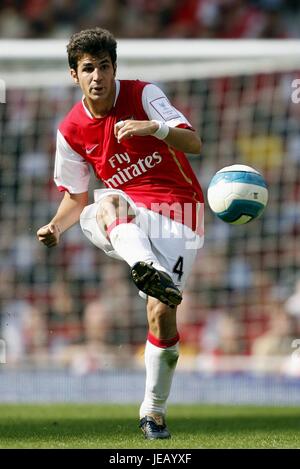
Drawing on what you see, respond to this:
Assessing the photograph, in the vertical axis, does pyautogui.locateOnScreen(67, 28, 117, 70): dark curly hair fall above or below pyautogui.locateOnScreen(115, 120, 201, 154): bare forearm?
above

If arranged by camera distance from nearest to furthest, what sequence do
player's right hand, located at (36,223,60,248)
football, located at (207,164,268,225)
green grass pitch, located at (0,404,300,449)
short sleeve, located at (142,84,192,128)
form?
1. green grass pitch, located at (0,404,300,449)
2. short sleeve, located at (142,84,192,128)
3. player's right hand, located at (36,223,60,248)
4. football, located at (207,164,268,225)

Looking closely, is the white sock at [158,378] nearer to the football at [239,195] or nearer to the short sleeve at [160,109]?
the football at [239,195]

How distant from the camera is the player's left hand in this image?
20.0 ft

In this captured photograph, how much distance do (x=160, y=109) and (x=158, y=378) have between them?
158 centimetres

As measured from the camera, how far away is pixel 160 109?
6590 mm

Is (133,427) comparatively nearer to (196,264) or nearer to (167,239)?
(167,239)

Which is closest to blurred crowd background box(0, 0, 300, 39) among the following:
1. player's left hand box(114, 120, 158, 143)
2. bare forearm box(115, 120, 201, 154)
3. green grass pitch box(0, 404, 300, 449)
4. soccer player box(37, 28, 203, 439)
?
green grass pitch box(0, 404, 300, 449)

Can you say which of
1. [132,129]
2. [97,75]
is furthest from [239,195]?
[97,75]

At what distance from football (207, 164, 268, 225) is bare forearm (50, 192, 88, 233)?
0.82m

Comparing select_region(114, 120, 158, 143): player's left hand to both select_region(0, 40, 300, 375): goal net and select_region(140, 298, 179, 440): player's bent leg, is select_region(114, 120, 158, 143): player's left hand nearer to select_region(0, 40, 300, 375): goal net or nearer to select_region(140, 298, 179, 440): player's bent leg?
select_region(140, 298, 179, 440): player's bent leg

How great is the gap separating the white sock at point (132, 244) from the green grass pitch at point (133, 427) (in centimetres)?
100

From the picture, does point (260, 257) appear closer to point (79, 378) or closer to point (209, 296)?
point (209, 296)
